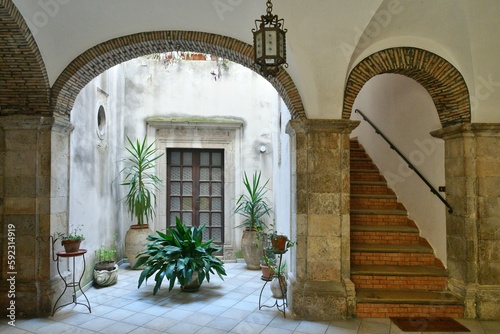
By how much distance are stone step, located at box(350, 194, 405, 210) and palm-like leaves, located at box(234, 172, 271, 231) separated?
192cm

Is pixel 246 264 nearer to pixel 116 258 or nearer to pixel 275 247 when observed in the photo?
pixel 116 258

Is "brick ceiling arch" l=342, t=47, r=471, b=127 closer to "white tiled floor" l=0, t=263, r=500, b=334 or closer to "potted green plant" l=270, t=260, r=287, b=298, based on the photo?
"potted green plant" l=270, t=260, r=287, b=298

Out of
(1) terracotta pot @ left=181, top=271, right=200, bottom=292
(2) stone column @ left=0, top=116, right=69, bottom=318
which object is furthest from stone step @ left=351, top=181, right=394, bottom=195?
(2) stone column @ left=0, top=116, right=69, bottom=318

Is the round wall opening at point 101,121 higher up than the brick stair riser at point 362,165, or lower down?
higher up

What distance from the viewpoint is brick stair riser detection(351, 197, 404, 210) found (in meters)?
4.87

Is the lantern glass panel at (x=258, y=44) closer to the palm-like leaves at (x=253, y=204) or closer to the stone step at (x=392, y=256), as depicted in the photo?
the stone step at (x=392, y=256)

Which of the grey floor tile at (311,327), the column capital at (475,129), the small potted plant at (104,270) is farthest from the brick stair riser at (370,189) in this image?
the small potted plant at (104,270)

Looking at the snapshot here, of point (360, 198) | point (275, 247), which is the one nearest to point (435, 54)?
point (360, 198)

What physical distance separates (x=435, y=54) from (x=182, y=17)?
2.75m

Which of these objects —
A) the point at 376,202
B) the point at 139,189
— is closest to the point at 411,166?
the point at 376,202

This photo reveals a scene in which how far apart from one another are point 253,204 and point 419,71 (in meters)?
3.56

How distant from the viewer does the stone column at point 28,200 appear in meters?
3.65

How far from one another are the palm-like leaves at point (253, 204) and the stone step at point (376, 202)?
192 centimetres

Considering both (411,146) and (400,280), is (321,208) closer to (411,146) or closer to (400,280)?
(400,280)
